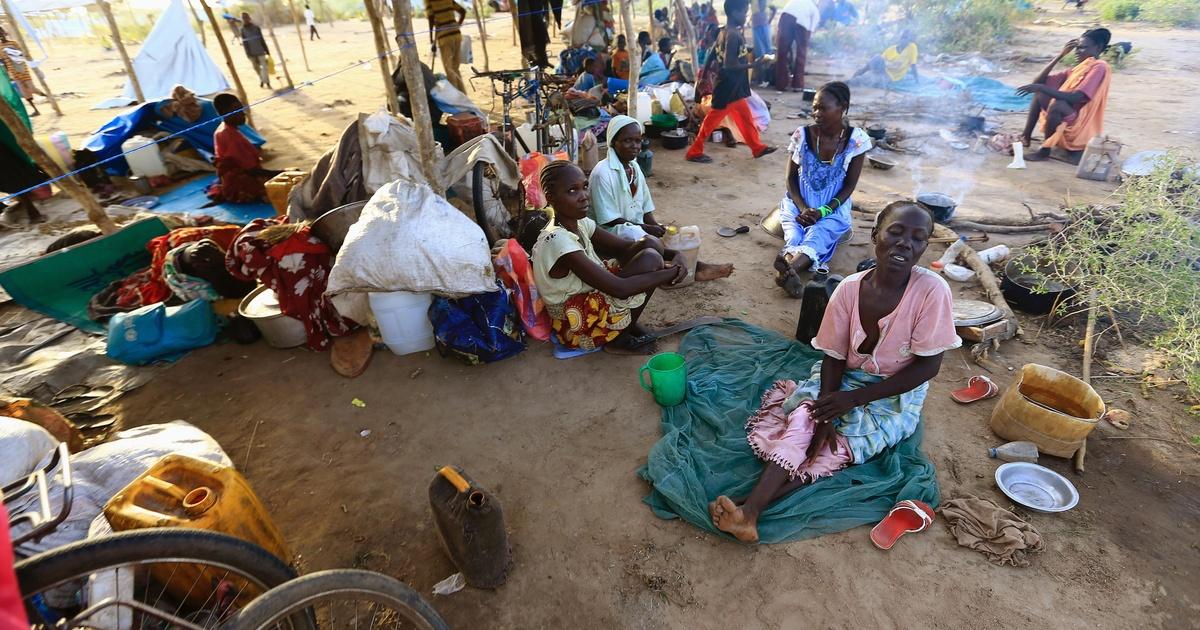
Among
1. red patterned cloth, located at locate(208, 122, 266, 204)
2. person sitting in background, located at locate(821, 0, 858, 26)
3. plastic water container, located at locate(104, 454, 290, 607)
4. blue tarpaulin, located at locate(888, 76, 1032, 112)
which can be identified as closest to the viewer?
plastic water container, located at locate(104, 454, 290, 607)

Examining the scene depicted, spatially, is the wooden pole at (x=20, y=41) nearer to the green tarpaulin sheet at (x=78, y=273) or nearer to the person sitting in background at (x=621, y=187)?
the green tarpaulin sheet at (x=78, y=273)

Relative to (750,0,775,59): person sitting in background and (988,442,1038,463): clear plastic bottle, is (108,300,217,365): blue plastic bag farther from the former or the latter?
(750,0,775,59): person sitting in background

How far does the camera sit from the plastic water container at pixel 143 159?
6.39 meters

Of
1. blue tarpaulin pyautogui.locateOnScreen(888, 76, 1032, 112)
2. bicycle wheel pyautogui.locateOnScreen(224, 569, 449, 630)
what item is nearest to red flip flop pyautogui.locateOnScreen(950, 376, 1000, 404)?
bicycle wheel pyautogui.locateOnScreen(224, 569, 449, 630)

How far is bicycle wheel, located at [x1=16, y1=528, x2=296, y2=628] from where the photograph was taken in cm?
116

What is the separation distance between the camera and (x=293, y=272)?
3365 millimetres

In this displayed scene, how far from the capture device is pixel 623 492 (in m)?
2.50

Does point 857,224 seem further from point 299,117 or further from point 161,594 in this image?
point 299,117

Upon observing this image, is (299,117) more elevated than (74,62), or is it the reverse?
(74,62)

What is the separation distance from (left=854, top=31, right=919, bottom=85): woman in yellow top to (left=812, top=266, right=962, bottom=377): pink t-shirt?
10.1m

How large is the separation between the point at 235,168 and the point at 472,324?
448 centimetres

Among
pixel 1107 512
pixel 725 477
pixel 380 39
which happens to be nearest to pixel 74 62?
pixel 380 39

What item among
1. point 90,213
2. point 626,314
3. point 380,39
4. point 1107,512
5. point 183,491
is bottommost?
point 1107,512

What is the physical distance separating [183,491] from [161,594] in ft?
0.97
